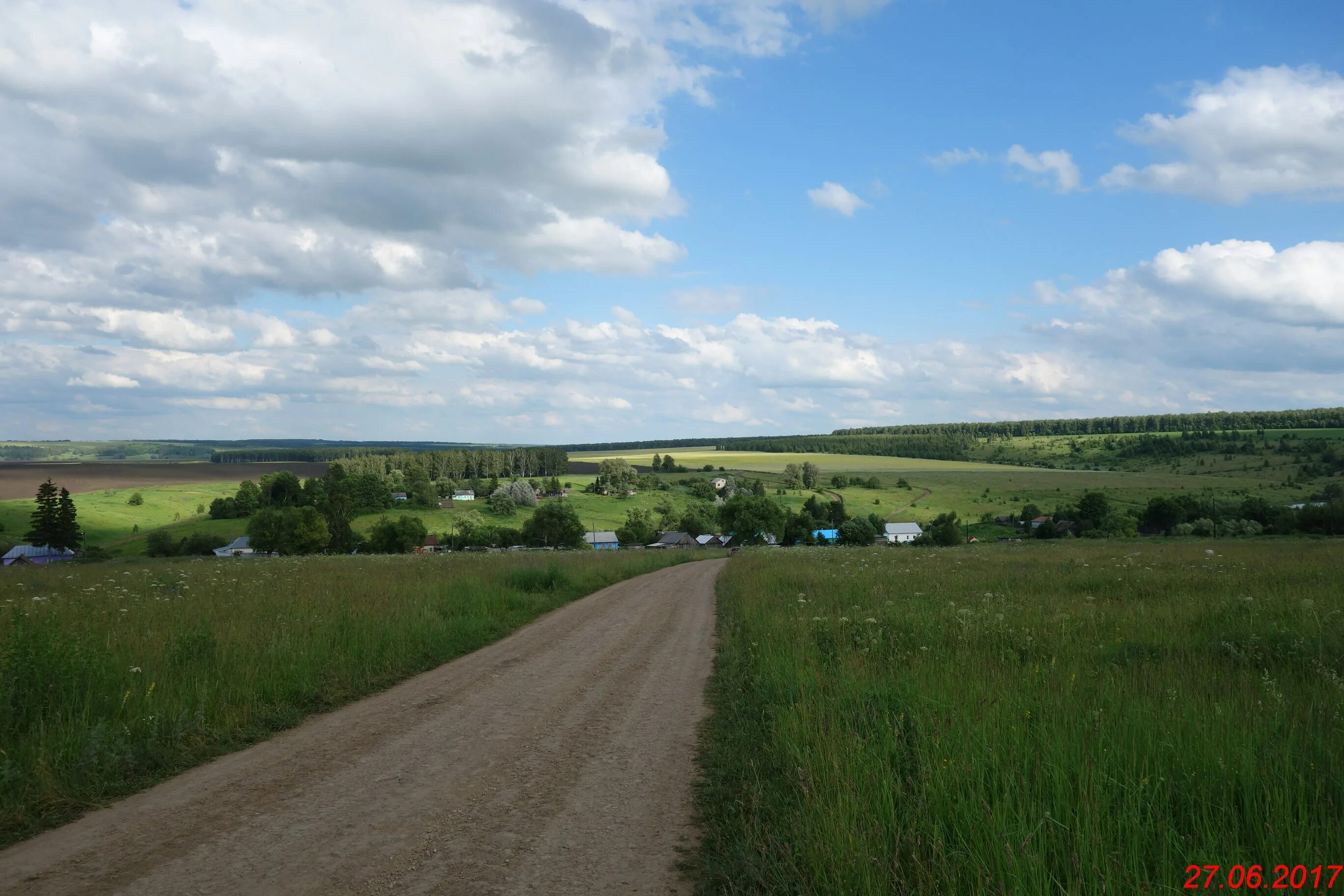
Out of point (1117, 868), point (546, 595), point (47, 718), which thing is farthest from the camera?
point (546, 595)

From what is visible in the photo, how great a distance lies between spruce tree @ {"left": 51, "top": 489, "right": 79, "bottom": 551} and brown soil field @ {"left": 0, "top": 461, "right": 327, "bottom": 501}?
194 inches

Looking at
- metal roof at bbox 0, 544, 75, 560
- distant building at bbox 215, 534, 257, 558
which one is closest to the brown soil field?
metal roof at bbox 0, 544, 75, 560

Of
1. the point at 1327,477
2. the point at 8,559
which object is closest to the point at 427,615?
the point at 8,559

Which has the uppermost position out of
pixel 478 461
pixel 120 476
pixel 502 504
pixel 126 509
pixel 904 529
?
pixel 478 461

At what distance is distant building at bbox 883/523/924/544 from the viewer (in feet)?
374

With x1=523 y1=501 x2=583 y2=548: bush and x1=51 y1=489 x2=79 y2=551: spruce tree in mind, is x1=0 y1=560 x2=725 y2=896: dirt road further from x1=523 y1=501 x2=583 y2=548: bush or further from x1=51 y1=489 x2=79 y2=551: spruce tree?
x1=51 y1=489 x2=79 y2=551: spruce tree

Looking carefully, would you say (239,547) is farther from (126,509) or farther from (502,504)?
(502,504)

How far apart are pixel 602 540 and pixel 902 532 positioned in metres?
49.9

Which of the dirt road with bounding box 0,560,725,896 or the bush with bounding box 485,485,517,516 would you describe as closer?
the dirt road with bounding box 0,560,725,896

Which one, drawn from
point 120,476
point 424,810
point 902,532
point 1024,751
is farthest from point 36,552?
point 902,532

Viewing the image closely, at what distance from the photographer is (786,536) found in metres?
109

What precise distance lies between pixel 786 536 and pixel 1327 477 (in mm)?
92112

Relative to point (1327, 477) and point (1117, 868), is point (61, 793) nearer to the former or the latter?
point (1117, 868)

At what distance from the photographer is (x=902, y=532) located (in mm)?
115750
